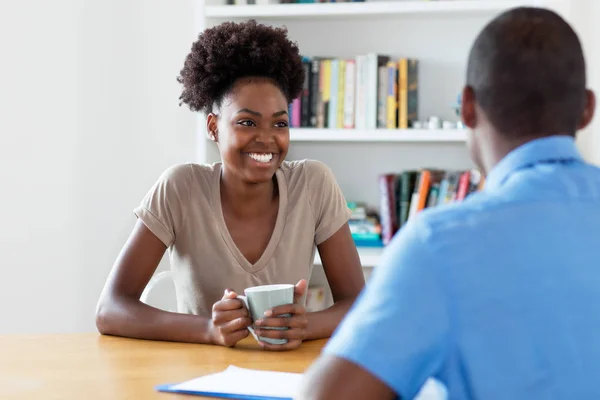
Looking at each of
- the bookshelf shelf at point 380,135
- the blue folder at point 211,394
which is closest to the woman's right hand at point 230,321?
the blue folder at point 211,394

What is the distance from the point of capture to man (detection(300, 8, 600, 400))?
688mm

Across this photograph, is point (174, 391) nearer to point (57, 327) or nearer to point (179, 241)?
point (179, 241)

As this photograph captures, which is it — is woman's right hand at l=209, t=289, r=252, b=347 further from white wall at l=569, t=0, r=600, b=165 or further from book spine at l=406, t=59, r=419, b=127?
white wall at l=569, t=0, r=600, b=165

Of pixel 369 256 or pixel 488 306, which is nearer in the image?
pixel 488 306

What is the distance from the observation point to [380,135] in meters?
2.86

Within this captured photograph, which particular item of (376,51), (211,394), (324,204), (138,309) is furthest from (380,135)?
(211,394)

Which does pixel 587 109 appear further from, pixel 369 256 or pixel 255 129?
pixel 369 256

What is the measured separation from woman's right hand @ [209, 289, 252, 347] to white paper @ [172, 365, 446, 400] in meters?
0.17

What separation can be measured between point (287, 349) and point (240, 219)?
0.52 meters

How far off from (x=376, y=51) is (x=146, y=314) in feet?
5.89

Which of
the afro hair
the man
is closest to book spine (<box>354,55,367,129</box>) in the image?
the afro hair

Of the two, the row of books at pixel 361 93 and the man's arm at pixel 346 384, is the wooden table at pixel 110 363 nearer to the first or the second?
the man's arm at pixel 346 384

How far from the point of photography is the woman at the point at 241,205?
6.13 feet

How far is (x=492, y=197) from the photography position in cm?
73
